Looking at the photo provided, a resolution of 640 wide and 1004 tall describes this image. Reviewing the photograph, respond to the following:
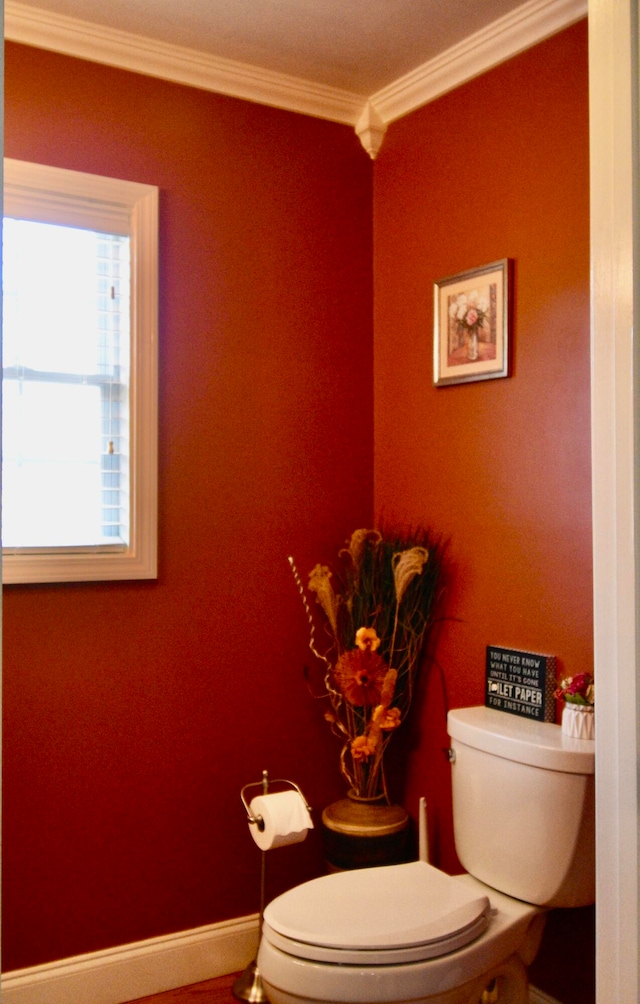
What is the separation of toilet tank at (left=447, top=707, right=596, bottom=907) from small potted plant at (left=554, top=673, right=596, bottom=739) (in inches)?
0.9

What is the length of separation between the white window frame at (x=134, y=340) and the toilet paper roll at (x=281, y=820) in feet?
2.32

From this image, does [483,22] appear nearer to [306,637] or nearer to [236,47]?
[236,47]

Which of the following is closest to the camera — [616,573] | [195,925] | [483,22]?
[616,573]

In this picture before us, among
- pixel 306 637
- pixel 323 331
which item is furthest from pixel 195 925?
pixel 323 331

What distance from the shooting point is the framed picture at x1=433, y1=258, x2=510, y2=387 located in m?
2.42

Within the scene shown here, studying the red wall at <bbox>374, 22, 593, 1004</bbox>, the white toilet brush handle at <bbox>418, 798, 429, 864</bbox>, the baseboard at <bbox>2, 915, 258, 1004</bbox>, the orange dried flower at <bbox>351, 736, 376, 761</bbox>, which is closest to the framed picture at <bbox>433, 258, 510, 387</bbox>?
the red wall at <bbox>374, 22, 593, 1004</bbox>

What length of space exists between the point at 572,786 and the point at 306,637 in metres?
1.07

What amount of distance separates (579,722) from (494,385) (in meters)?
0.94

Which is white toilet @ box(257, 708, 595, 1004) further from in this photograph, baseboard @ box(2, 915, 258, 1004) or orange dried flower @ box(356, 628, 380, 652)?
baseboard @ box(2, 915, 258, 1004)

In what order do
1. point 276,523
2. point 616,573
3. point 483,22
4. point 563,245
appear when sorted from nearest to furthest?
point 616,573 → point 563,245 → point 483,22 → point 276,523

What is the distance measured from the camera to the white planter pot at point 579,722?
202cm

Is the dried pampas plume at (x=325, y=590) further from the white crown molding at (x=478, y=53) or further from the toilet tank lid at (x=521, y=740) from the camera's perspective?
the white crown molding at (x=478, y=53)

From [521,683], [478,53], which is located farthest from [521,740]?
[478,53]

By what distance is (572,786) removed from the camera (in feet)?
6.38
